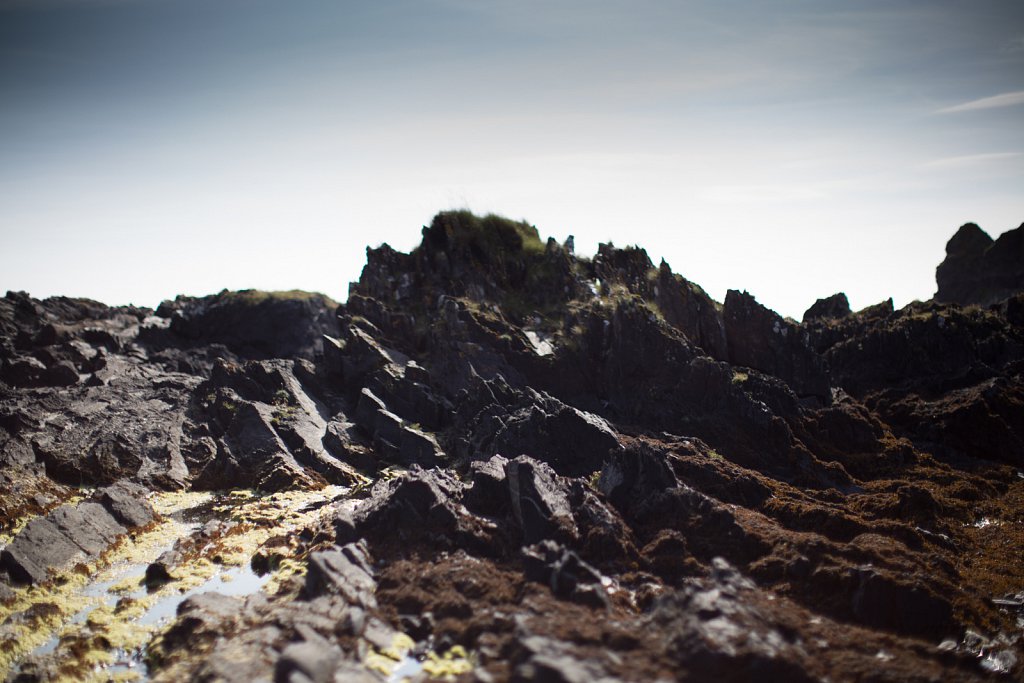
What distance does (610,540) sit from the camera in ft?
67.5

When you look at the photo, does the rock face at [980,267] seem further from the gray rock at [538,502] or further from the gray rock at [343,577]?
the gray rock at [343,577]

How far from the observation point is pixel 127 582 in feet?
70.8

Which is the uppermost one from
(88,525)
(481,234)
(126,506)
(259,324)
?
(481,234)

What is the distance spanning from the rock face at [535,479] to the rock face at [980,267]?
405 mm

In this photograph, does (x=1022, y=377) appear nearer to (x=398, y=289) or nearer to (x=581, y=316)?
(x=581, y=316)

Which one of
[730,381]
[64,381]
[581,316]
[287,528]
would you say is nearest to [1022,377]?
[730,381]

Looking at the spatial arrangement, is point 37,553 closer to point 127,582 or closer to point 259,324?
point 127,582

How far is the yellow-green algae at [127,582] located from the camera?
17.6m

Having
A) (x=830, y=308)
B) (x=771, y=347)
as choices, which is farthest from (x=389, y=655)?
(x=830, y=308)

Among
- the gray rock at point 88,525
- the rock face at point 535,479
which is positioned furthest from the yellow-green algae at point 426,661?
the gray rock at point 88,525

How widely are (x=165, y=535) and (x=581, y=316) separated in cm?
2722

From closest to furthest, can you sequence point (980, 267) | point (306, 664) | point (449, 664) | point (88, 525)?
point (306, 664) → point (449, 664) → point (88, 525) → point (980, 267)

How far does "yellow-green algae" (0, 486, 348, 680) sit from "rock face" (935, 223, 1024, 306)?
64.6 metres

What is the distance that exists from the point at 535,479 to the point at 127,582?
47.4 ft
